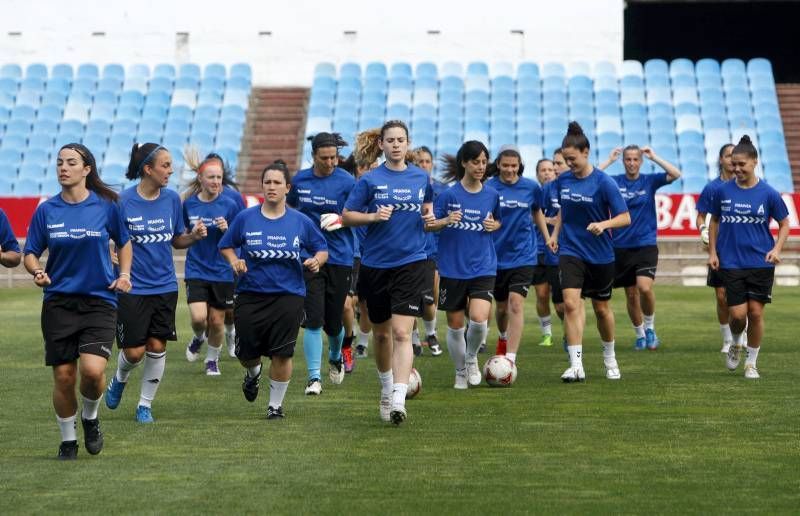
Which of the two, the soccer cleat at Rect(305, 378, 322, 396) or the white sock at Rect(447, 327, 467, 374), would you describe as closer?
the soccer cleat at Rect(305, 378, 322, 396)

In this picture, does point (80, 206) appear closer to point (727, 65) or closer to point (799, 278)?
point (799, 278)

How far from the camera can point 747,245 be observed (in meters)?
14.3

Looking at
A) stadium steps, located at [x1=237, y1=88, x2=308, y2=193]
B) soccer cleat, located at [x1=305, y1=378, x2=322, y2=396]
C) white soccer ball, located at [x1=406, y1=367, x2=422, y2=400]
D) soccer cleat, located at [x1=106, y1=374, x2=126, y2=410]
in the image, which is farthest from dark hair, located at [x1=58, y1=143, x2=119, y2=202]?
stadium steps, located at [x1=237, y1=88, x2=308, y2=193]

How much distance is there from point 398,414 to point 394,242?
1304 mm

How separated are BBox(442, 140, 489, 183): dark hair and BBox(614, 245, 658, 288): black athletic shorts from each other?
10.1ft

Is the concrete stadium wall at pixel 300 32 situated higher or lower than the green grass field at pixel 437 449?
higher

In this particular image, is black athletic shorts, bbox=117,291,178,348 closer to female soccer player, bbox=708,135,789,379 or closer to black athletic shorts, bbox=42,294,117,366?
black athletic shorts, bbox=42,294,117,366

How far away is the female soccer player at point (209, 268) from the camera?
1505cm

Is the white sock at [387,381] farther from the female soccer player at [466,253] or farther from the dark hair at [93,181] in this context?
the dark hair at [93,181]

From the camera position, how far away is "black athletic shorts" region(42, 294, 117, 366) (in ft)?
31.0

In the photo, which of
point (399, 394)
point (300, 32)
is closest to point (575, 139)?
point (399, 394)

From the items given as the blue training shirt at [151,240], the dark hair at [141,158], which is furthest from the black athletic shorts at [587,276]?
the dark hair at [141,158]

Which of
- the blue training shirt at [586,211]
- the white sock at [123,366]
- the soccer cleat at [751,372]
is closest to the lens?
the white sock at [123,366]

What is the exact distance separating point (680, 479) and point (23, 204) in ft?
75.5
